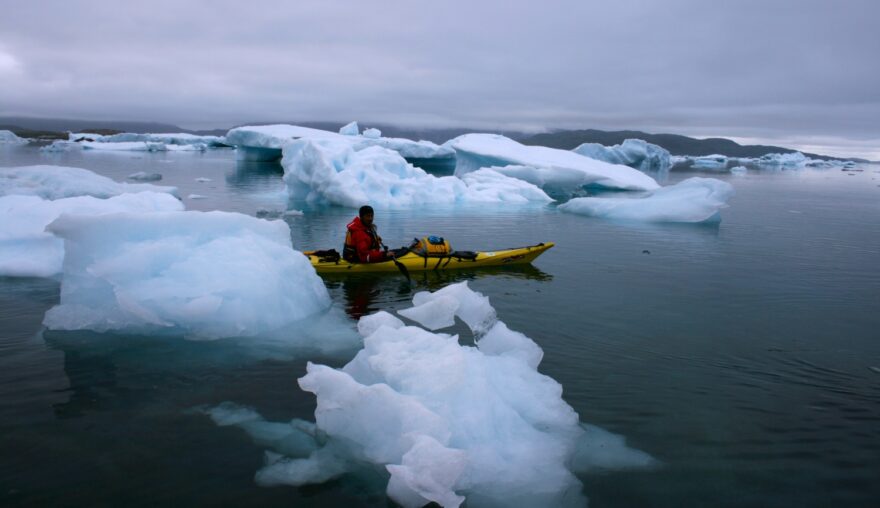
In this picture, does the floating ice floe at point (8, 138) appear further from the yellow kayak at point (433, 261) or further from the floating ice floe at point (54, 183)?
the yellow kayak at point (433, 261)

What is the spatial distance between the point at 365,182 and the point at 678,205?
30.4 feet

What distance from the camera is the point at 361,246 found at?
922 centimetres

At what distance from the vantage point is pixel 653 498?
369 centimetres

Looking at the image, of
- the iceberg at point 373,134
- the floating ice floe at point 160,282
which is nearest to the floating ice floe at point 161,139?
the iceberg at point 373,134

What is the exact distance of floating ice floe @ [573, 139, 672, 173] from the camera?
129 ft

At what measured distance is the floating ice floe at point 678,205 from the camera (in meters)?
16.4

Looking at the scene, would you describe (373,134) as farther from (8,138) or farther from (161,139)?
(8,138)

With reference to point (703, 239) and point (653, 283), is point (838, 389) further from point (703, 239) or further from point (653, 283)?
point (703, 239)

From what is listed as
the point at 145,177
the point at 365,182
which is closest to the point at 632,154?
the point at 365,182

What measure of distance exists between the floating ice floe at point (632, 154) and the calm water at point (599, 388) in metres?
29.7

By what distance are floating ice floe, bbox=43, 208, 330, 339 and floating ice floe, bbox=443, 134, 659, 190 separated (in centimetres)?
1940

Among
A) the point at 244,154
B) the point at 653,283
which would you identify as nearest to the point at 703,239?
the point at 653,283

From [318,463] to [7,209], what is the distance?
25.6 ft

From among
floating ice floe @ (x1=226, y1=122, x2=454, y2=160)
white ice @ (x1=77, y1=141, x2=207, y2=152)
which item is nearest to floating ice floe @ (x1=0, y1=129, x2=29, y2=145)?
white ice @ (x1=77, y1=141, x2=207, y2=152)
